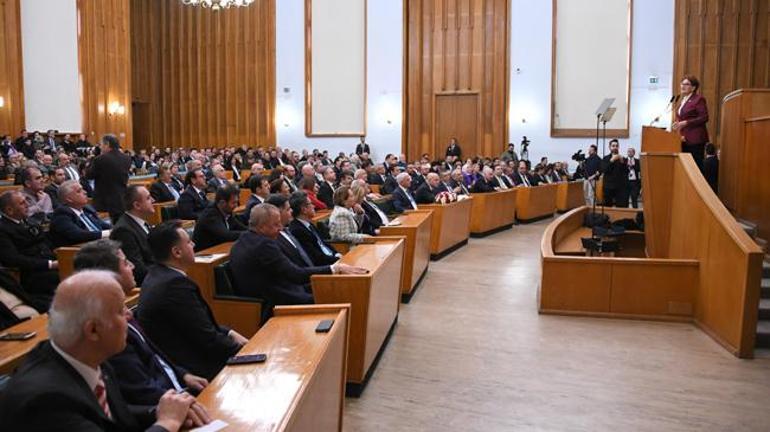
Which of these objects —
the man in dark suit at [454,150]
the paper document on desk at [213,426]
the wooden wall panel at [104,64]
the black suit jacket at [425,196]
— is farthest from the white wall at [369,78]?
the paper document on desk at [213,426]

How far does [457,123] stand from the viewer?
1731 centimetres

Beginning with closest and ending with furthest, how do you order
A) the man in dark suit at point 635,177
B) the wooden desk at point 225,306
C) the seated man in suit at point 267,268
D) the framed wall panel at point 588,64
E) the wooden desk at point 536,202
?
the seated man in suit at point 267,268, the wooden desk at point 225,306, the wooden desk at point 536,202, the man in dark suit at point 635,177, the framed wall panel at point 588,64

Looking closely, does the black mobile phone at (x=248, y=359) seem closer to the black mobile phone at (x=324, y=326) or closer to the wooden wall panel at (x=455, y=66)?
the black mobile phone at (x=324, y=326)

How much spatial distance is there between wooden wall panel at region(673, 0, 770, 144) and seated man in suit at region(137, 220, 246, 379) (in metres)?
14.6

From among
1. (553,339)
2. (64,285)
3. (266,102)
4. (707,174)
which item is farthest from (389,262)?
(266,102)

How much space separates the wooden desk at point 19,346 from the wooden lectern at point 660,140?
5861 mm

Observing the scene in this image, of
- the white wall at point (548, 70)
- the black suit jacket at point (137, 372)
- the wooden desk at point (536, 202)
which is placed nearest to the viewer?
the black suit jacket at point (137, 372)

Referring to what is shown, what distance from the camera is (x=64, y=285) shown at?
177 centimetres

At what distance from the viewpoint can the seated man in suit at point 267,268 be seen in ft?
13.0

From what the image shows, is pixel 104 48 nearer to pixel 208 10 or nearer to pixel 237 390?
pixel 208 10

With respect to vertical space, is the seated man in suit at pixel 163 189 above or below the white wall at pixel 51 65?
below

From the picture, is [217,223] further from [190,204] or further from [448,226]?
[448,226]

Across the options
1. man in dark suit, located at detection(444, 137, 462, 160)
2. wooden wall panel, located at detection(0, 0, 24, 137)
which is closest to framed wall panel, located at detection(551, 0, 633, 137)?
man in dark suit, located at detection(444, 137, 462, 160)

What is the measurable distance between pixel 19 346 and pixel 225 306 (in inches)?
60.4
